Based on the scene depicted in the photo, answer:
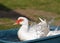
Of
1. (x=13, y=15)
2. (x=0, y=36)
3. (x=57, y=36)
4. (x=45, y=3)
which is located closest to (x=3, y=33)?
(x=0, y=36)

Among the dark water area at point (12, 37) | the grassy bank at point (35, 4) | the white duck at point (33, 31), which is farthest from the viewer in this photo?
the grassy bank at point (35, 4)

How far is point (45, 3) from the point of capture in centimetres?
1294

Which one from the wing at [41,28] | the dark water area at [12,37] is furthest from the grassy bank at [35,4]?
the wing at [41,28]

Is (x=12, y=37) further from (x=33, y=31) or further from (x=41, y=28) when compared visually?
(x=41, y=28)

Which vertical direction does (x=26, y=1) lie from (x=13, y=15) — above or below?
above

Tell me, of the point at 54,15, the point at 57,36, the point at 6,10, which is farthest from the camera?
the point at 6,10

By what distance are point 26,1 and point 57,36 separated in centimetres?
842

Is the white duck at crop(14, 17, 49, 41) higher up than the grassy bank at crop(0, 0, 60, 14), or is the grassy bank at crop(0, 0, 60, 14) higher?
the grassy bank at crop(0, 0, 60, 14)

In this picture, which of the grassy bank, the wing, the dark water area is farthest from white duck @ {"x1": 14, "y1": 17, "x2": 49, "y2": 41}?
the grassy bank

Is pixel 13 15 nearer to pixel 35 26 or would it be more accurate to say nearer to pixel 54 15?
pixel 54 15

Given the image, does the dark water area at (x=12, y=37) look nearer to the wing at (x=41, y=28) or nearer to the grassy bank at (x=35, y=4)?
the wing at (x=41, y=28)

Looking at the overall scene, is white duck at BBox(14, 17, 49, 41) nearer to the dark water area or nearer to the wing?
the wing

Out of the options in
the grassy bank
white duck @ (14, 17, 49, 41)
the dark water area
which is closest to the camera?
the dark water area

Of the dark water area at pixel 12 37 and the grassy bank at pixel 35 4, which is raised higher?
the grassy bank at pixel 35 4
